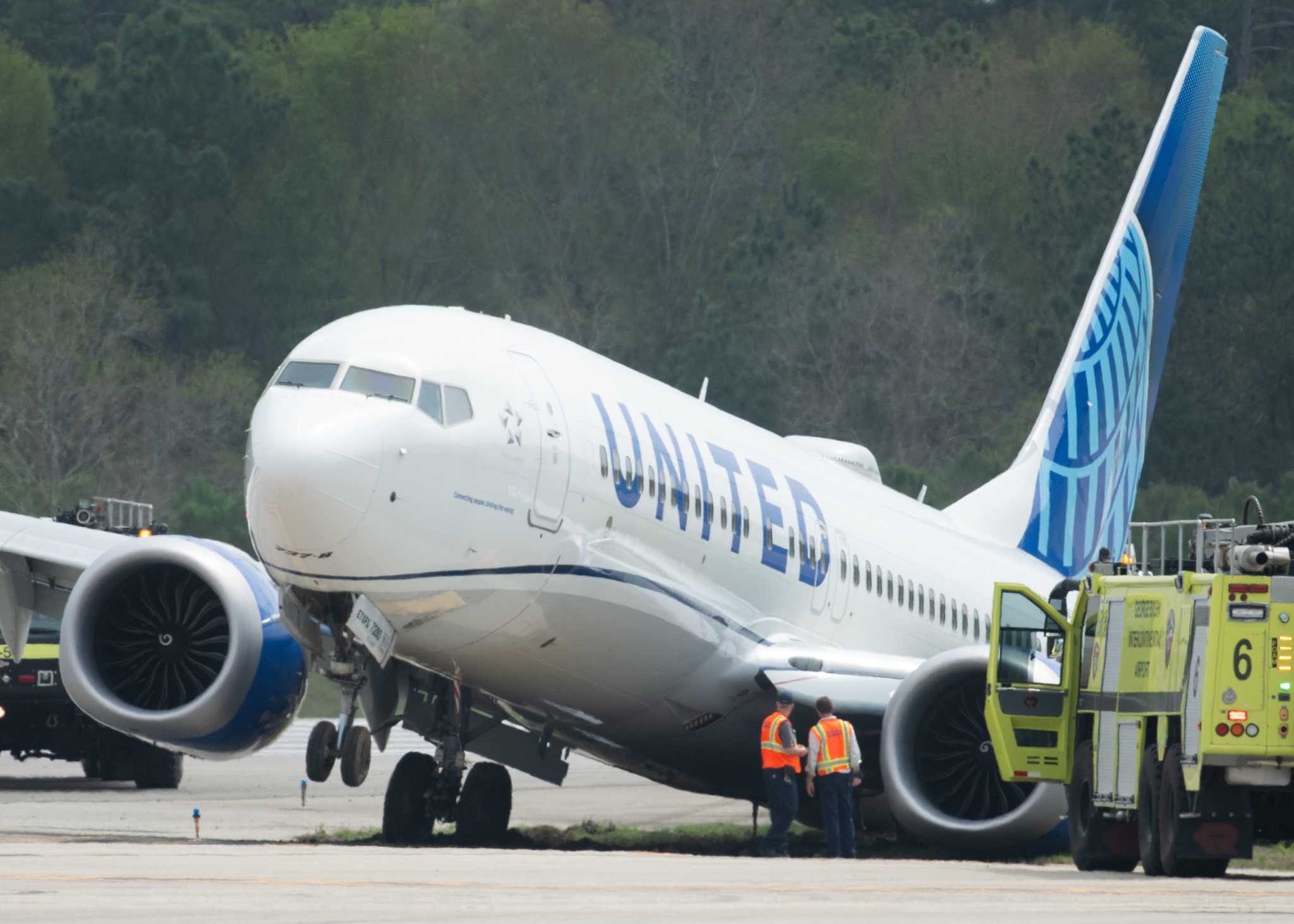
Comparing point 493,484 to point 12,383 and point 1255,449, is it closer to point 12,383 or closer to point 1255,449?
point 12,383

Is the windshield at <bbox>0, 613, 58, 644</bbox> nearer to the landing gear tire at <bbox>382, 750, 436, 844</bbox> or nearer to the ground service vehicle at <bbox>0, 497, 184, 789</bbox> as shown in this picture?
the ground service vehicle at <bbox>0, 497, 184, 789</bbox>

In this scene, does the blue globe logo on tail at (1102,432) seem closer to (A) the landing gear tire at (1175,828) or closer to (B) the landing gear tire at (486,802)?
(B) the landing gear tire at (486,802)

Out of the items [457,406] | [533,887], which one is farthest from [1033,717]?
[533,887]

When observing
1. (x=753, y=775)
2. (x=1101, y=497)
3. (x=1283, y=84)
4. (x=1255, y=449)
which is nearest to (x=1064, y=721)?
(x=753, y=775)

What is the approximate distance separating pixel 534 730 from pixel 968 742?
10.2 feet

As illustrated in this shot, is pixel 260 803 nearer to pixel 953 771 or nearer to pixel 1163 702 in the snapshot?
pixel 953 771

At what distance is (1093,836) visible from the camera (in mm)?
14133

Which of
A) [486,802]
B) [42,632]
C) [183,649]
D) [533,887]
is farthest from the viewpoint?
[42,632]

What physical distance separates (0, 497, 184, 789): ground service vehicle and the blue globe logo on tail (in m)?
9.05

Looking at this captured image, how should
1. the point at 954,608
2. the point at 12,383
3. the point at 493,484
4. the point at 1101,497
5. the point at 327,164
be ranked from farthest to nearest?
the point at 327,164, the point at 12,383, the point at 1101,497, the point at 954,608, the point at 493,484

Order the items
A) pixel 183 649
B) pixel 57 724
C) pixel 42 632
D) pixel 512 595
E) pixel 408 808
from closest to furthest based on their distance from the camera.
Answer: pixel 512 595
pixel 408 808
pixel 183 649
pixel 57 724
pixel 42 632

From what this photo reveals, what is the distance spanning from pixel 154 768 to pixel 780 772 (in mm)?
10010

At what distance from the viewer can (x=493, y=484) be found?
14.1 metres

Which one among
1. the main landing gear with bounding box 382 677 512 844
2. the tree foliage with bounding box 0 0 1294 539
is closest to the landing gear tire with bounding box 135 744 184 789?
the main landing gear with bounding box 382 677 512 844
